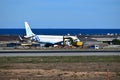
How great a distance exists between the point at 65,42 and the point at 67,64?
200ft

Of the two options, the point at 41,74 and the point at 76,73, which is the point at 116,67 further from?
the point at 41,74

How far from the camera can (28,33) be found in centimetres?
13275

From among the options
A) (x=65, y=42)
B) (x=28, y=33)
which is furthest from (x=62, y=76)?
(x=28, y=33)

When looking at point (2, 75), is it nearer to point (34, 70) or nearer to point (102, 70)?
point (34, 70)

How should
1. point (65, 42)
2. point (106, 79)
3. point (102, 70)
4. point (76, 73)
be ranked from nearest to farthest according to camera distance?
point (106, 79) < point (76, 73) < point (102, 70) < point (65, 42)

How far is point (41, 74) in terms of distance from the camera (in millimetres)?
35844

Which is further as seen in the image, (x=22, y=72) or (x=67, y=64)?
(x=67, y=64)

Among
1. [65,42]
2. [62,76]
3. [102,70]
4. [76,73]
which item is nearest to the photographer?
[62,76]

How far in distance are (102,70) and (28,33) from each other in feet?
310

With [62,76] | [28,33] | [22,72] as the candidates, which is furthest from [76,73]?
[28,33]

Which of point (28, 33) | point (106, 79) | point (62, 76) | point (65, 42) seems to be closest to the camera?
point (106, 79)

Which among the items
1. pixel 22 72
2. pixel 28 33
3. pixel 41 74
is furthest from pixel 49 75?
pixel 28 33

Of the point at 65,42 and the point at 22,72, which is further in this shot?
the point at 65,42

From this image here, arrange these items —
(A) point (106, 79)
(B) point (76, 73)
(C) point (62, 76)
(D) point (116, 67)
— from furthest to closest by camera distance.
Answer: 1. (D) point (116, 67)
2. (B) point (76, 73)
3. (C) point (62, 76)
4. (A) point (106, 79)
